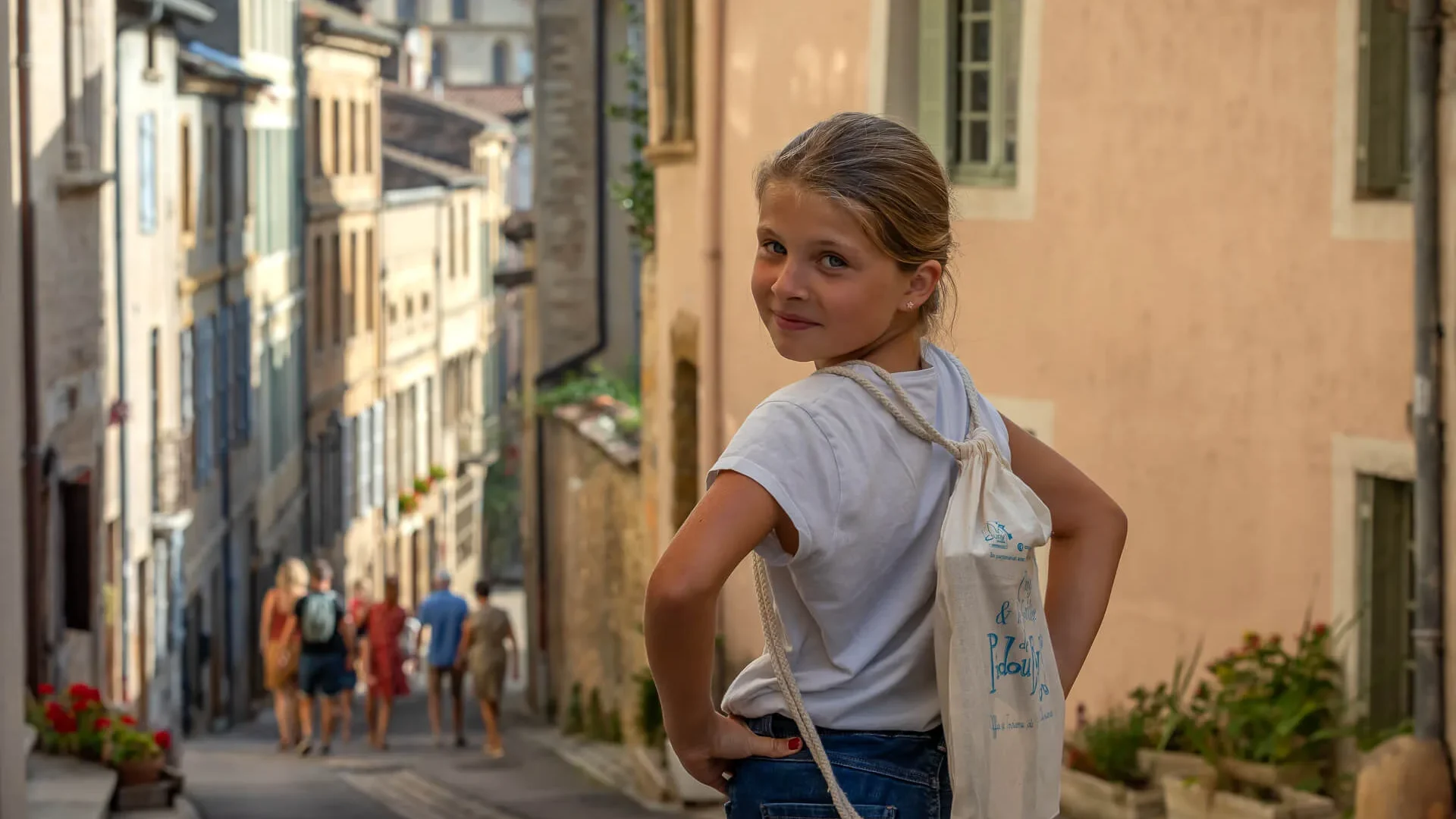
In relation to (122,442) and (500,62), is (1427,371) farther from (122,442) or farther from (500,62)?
(500,62)

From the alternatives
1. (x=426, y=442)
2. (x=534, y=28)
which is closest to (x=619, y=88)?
(x=534, y=28)

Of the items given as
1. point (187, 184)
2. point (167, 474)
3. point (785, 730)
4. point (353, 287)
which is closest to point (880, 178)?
point (785, 730)

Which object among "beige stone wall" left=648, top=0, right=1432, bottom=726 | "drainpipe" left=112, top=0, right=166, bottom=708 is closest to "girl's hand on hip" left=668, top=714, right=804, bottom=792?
"beige stone wall" left=648, top=0, right=1432, bottom=726

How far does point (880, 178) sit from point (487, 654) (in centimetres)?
1572

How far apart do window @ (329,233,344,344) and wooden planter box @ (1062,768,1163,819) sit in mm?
29554

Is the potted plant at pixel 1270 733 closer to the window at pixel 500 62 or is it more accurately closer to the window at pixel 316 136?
the window at pixel 316 136

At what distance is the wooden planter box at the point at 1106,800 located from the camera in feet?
30.1

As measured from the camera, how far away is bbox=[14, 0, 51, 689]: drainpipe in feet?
47.5

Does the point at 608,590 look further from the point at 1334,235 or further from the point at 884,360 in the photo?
the point at 884,360

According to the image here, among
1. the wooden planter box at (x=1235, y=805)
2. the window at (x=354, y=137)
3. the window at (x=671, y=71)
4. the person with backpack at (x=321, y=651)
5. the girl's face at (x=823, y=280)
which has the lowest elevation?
the person with backpack at (x=321, y=651)

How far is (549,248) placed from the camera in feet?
84.3

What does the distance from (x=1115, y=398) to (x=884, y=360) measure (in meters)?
7.81

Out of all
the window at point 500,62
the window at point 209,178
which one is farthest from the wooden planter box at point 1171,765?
the window at point 500,62

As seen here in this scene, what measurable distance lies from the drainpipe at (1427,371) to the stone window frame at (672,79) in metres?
6.76
